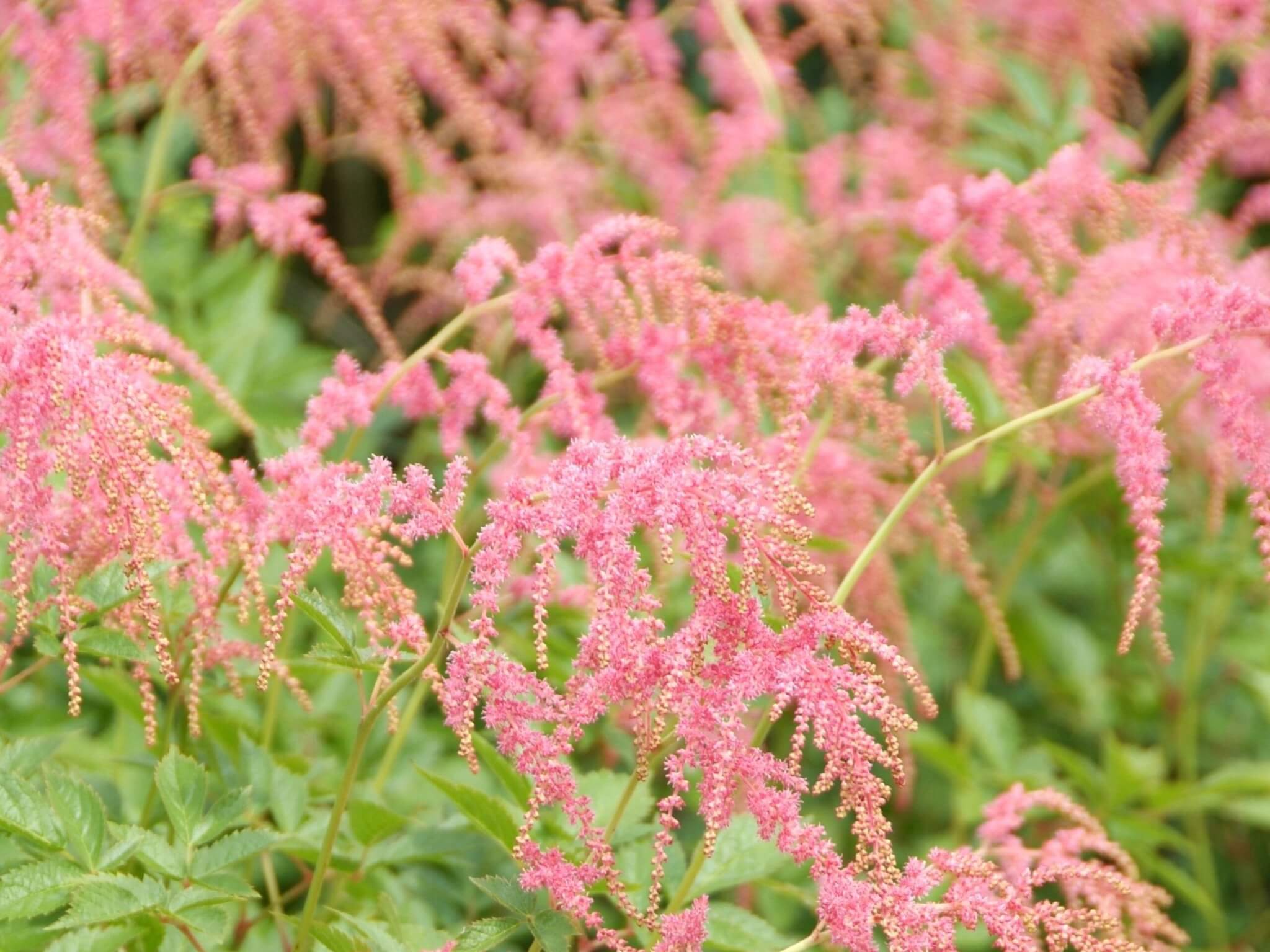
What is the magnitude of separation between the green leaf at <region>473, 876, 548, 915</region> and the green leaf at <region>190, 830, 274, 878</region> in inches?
9.0

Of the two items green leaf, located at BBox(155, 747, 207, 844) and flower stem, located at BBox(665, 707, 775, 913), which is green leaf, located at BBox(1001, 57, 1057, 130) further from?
green leaf, located at BBox(155, 747, 207, 844)

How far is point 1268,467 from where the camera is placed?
4.64 ft

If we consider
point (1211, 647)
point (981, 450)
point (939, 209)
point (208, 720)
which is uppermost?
point (939, 209)

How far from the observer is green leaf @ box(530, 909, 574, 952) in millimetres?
1286

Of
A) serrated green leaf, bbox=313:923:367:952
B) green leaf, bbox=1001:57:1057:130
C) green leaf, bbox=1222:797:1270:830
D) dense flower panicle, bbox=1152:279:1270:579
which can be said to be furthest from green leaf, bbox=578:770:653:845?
green leaf, bbox=1001:57:1057:130

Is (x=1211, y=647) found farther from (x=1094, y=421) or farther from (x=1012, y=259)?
(x=1094, y=421)

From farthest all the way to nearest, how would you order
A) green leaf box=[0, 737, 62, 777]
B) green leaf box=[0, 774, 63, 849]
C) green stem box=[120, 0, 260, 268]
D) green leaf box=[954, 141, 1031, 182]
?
1. green leaf box=[954, 141, 1031, 182]
2. green stem box=[120, 0, 260, 268]
3. green leaf box=[0, 737, 62, 777]
4. green leaf box=[0, 774, 63, 849]

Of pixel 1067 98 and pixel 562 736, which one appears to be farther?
pixel 1067 98

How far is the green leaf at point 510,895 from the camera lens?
4.31 feet

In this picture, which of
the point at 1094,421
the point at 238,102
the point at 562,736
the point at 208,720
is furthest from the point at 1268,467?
the point at 238,102

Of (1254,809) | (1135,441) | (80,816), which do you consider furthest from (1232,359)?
(1254,809)

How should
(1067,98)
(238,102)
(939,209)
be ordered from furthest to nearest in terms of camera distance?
(1067,98) → (238,102) → (939,209)

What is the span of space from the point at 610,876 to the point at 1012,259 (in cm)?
94

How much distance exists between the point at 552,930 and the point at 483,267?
28.6 inches
